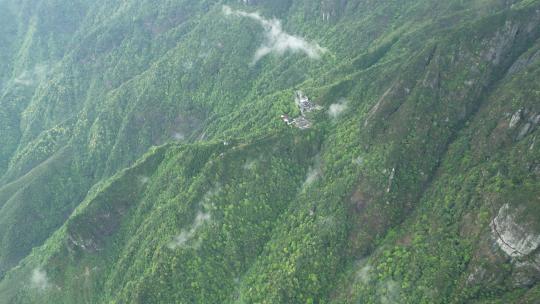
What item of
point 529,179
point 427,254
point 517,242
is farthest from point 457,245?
point 529,179

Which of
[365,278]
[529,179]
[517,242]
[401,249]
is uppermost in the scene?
[529,179]

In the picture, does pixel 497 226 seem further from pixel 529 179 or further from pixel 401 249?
pixel 401 249

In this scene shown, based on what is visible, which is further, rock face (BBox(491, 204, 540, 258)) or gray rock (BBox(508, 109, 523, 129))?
gray rock (BBox(508, 109, 523, 129))

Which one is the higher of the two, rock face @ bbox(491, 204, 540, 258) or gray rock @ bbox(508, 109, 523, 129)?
gray rock @ bbox(508, 109, 523, 129)

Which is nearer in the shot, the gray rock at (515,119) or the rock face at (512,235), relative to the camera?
the rock face at (512,235)

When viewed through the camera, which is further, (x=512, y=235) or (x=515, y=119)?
(x=515, y=119)

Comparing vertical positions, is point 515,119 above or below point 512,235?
above

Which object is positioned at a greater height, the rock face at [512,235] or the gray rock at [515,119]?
the gray rock at [515,119]

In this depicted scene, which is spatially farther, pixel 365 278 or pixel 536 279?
pixel 365 278
